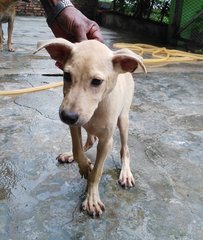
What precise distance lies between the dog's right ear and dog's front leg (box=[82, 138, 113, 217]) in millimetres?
619

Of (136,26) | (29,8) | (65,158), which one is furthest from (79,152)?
(29,8)

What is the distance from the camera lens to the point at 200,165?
3.23 metres

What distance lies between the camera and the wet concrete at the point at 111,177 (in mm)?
2352

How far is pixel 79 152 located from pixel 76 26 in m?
0.89

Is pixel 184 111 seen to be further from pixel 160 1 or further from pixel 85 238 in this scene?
pixel 160 1

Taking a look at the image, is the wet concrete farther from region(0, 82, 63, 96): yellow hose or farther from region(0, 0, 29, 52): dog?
region(0, 0, 29, 52): dog

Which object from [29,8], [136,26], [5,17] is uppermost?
[5,17]

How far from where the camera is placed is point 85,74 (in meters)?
1.96

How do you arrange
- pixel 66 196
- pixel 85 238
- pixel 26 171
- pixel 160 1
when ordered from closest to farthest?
pixel 85 238 → pixel 66 196 → pixel 26 171 → pixel 160 1

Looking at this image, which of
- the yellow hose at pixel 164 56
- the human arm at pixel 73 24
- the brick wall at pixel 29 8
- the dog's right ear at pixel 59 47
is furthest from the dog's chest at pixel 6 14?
the brick wall at pixel 29 8

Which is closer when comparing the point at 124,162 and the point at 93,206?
the point at 93,206

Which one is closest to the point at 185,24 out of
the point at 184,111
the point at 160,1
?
the point at 160,1

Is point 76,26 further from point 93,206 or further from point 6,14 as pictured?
point 6,14

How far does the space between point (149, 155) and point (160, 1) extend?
27.9 feet
